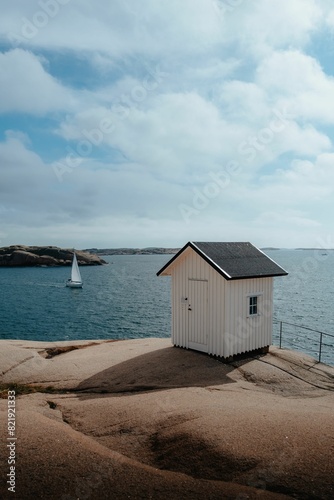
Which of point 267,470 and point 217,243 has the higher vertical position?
point 217,243

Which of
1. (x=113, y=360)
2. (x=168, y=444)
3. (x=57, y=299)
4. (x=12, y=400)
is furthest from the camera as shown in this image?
(x=57, y=299)

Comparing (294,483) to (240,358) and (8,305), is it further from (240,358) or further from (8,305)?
(8,305)

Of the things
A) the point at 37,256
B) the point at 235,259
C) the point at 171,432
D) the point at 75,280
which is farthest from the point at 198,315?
the point at 37,256

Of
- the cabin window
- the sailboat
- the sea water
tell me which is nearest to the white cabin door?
the cabin window

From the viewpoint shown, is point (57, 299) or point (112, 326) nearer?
point (112, 326)

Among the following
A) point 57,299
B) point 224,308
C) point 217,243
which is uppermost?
point 217,243

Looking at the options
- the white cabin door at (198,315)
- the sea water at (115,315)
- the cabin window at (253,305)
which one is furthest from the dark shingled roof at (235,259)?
the sea water at (115,315)

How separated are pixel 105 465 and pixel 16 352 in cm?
1235

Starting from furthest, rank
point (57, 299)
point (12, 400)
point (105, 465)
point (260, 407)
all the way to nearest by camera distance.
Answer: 1. point (57, 299)
2. point (12, 400)
3. point (260, 407)
4. point (105, 465)

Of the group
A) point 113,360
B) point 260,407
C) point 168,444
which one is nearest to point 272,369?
point 260,407

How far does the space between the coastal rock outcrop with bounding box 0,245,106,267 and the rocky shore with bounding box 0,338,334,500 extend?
152 metres

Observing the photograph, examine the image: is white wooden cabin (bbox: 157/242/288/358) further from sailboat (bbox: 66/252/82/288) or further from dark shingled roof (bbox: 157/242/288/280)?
Answer: sailboat (bbox: 66/252/82/288)

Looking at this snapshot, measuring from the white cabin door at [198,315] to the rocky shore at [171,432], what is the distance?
3.63 ft

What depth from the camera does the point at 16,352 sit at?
62.4ft
